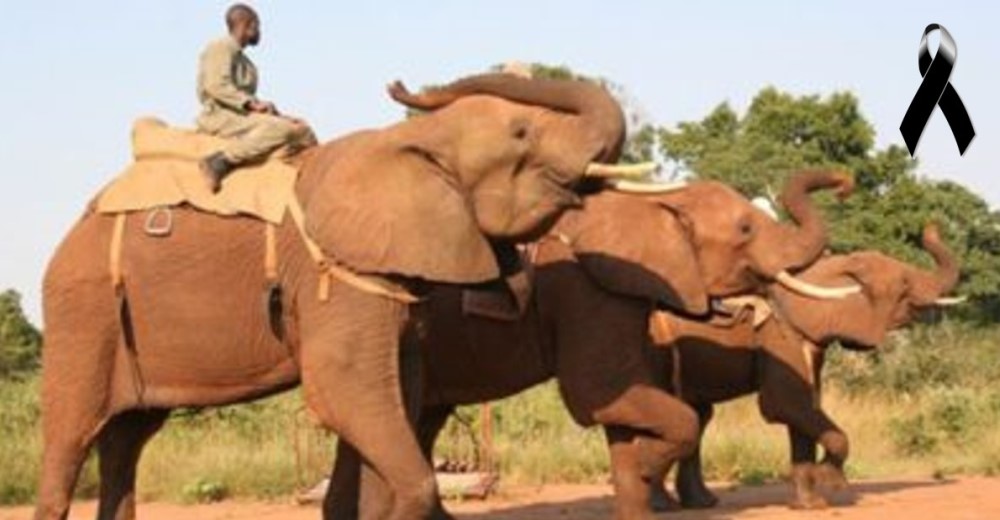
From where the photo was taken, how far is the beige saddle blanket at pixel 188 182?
8.95 m

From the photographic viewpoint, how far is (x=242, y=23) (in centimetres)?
962

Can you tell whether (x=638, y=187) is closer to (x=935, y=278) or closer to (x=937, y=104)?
(x=937, y=104)

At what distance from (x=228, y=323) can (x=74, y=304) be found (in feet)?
2.69

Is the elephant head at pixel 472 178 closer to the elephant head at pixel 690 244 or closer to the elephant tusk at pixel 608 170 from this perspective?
the elephant tusk at pixel 608 170

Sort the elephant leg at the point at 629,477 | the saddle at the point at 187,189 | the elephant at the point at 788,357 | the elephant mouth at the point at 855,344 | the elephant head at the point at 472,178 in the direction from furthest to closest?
1. the elephant mouth at the point at 855,344
2. the elephant at the point at 788,357
3. the elephant leg at the point at 629,477
4. the saddle at the point at 187,189
5. the elephant head at the point at 472,178

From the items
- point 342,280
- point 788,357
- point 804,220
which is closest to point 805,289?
point 804,220

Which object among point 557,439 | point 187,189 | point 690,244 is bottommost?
point 557,439

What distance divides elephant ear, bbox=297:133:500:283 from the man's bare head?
1365mm

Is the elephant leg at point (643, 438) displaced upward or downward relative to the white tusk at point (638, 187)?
downward

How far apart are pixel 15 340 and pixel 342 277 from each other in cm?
2995

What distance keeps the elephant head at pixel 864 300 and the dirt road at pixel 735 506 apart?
124 centimetres

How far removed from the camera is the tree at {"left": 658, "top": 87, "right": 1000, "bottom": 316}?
3525 centimetres

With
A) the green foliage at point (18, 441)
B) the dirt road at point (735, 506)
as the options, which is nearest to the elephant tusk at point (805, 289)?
the dirt road at point (735, 506)

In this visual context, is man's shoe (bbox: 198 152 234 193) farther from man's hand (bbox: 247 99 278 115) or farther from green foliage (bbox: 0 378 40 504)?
green foliage (bbox: 0 378 40 504)
